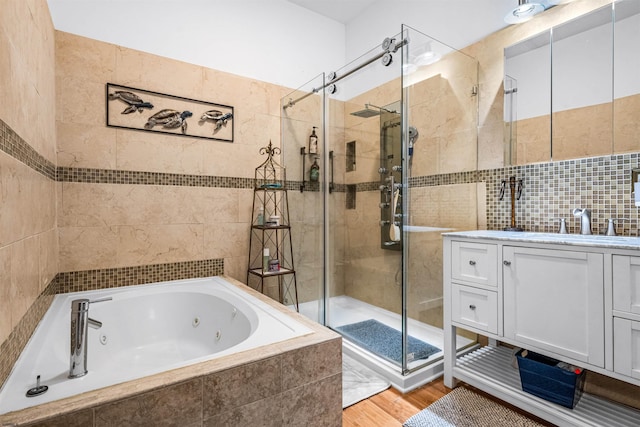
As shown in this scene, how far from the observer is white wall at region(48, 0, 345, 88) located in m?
2.31

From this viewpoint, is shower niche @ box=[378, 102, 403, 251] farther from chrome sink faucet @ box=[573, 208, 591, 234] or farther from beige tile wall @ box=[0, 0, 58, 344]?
beige tile wall @ box=[0, 0, 58, 344]

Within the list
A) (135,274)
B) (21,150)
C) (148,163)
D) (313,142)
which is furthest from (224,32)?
(135,274)

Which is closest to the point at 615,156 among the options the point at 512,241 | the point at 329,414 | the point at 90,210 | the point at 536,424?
the point at 512,241

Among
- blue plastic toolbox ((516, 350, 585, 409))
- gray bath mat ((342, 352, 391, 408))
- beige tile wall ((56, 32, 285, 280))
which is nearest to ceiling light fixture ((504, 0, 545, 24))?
beige tile wall ((56, 32, 285, 280))

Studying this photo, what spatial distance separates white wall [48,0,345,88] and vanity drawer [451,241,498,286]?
2.22m

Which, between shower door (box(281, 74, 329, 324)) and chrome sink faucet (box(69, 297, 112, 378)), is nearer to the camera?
chrome sink faucet (box(69, 297, 112, 378))

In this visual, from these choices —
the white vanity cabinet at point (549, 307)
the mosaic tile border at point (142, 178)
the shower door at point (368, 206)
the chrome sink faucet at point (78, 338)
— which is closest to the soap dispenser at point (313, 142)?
the shower door at point (368, 206)

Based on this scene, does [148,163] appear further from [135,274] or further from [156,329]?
[156,329]

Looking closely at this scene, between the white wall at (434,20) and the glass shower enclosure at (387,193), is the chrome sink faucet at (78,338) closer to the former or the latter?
the glass shower enclosure at (387,193)

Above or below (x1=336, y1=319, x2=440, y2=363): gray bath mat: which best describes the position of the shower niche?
above

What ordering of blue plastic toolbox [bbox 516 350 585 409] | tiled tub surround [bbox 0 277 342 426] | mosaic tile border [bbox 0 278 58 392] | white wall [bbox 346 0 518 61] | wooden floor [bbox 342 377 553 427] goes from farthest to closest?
white wall [bbox 346 0 518 61] < wooden floor [bbox 342 377 553 427] < blue plastic toolbox [bbox 516 350 585 409] < mosaic tile border [bbox 0 278 58 392] < tiled tub surround [bbox 0 277 342 426]

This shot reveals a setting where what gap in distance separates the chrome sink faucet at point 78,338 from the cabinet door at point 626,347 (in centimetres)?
205

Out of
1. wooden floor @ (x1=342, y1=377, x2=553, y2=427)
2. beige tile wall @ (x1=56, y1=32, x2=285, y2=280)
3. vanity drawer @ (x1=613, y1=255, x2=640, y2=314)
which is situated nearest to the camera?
vanity drawer @ (x1=613, y1=255, x2=640, y2=314)

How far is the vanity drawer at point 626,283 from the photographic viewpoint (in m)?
1.29
